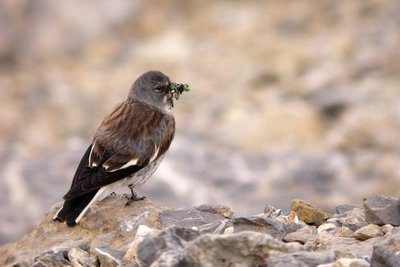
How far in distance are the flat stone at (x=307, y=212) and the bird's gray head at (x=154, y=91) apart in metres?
2.08

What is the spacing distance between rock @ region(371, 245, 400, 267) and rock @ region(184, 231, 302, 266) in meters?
0.60

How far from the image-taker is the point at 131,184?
10.4m

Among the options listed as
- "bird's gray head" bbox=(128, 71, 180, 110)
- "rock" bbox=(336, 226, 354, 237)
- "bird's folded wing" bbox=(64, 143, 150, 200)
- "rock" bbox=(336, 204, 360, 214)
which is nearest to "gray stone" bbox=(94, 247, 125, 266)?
"bird's folded wing" bbox=(64, 143, 150, 200)

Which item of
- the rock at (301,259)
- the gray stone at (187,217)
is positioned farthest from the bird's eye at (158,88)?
the rock at (301,259)

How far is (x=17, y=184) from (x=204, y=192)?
3.50 meters

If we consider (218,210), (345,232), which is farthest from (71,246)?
(345,232)

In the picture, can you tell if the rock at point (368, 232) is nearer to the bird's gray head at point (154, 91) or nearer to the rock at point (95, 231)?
the rock at point (95, 231)

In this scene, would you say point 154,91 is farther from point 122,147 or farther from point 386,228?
point 386,228

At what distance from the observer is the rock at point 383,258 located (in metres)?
7.35

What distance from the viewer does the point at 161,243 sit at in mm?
7824

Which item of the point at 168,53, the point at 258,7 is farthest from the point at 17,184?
the point at 258,7

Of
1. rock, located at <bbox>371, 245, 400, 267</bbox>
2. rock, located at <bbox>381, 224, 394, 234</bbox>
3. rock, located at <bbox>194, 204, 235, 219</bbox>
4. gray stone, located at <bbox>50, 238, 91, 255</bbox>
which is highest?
rock, located at <bbox>194, 204, 235, 219</bbox>

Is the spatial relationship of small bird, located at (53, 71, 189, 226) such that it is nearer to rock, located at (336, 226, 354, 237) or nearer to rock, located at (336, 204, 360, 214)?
rock, located at (336, 204, 360, 214)

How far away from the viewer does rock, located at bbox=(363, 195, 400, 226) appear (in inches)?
353
